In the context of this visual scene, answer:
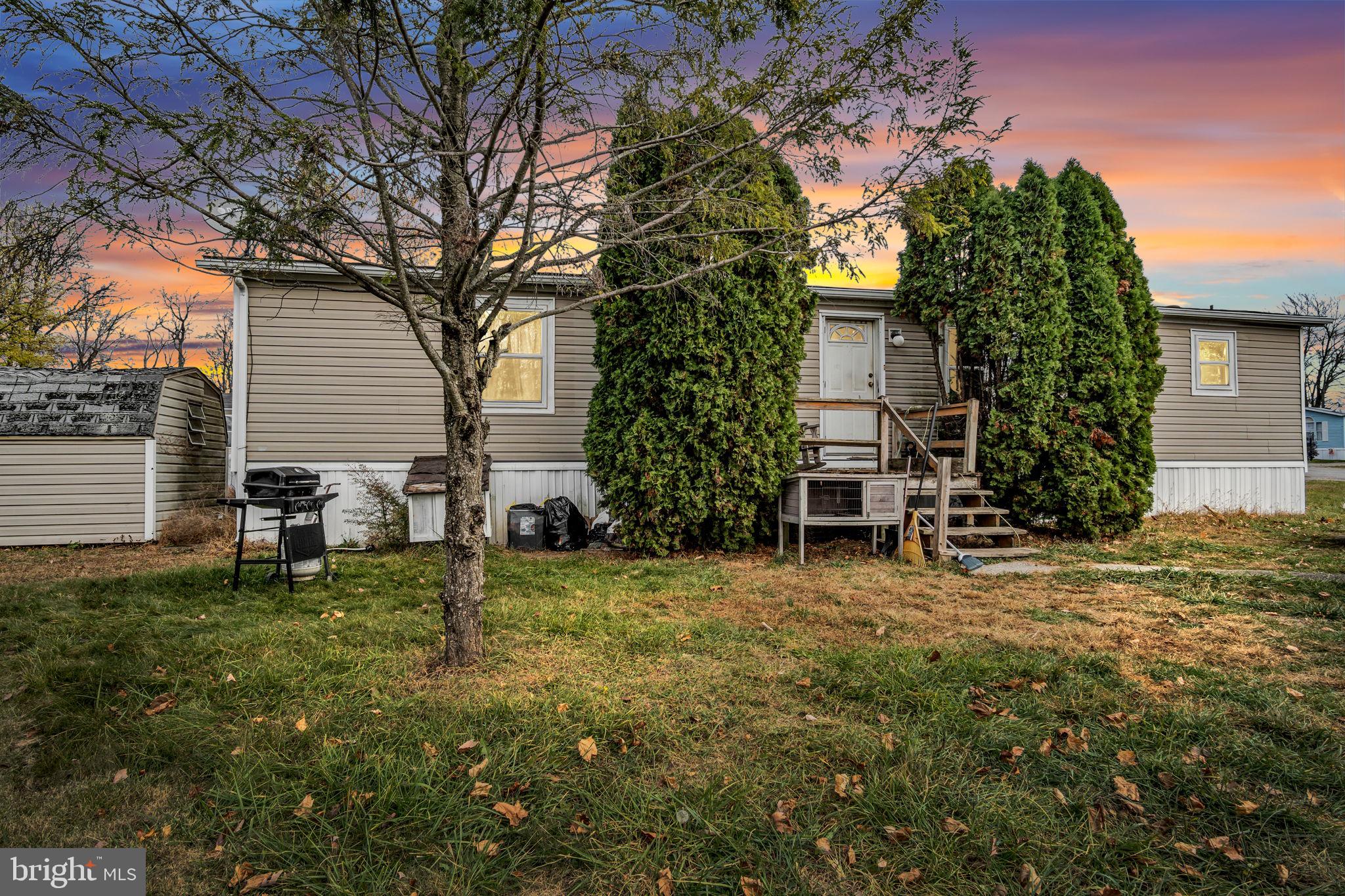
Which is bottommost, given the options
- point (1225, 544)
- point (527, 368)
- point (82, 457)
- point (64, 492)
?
point (1225, 544)

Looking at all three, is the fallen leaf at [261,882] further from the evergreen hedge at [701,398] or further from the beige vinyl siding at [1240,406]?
the beige vinyl siding at [1240,406]

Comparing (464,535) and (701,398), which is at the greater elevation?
(701,398)

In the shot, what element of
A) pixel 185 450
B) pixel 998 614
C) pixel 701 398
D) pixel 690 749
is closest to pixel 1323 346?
pixel 701 398

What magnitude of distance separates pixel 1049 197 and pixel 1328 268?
7205 mm

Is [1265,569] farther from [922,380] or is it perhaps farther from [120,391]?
[120,391]

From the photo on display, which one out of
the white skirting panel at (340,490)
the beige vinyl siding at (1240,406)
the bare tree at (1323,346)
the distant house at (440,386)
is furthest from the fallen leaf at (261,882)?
the bare tree at (1323,346)

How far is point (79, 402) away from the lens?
9.18 meters

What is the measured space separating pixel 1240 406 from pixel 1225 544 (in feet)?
18.1

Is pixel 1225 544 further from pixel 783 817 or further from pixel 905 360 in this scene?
pixel 783 817

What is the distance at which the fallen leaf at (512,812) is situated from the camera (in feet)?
7.76

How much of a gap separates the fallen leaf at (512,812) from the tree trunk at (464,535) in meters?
1.40

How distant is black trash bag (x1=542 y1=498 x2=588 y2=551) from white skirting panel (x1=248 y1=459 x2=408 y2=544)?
6.66 feet

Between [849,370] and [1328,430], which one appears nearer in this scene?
[849,370]

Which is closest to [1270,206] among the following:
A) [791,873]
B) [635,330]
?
[635,330]
